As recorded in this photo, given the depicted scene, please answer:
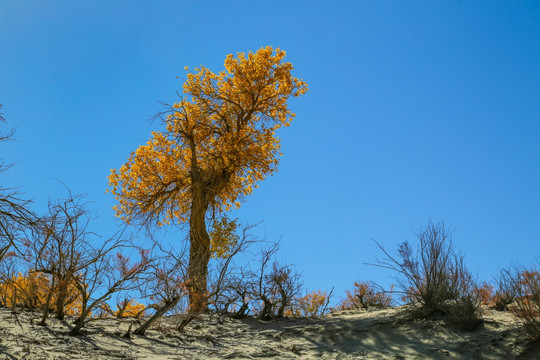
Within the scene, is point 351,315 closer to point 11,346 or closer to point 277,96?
point 11,346

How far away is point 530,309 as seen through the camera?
7203mm

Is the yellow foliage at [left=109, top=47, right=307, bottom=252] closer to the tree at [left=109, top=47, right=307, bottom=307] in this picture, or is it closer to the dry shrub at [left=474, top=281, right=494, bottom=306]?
the tree at [left=109, top=47, right=307, bottom=307]

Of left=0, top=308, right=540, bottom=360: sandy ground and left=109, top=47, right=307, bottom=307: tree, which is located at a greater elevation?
left=109, top=47, right=307, bottom=307: tree

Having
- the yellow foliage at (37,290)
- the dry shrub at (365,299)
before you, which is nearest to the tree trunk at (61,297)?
the yellow foliage at (37,290)

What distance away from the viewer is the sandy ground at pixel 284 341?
281 inches

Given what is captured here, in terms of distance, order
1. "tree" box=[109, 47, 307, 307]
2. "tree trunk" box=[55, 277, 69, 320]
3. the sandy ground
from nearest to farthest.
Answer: the sandy ground → "tree trunk" box=[55, 277, 69, 320] → "tree" box=[109, 47, 307, 307]

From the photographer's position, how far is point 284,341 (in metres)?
9.35

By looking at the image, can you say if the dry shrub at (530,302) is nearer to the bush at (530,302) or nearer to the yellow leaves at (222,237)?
the bush at (530,302)

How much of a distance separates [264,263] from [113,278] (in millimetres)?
4799

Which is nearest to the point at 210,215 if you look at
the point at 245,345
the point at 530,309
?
the point at 245,345

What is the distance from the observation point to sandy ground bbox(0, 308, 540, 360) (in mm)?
7148

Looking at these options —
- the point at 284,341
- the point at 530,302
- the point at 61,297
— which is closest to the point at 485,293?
the point at 530,302

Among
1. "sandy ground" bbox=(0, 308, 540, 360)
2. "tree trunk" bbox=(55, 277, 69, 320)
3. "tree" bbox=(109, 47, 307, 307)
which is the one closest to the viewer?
"sandy ground" bbox=(0, 308, 540, 360)

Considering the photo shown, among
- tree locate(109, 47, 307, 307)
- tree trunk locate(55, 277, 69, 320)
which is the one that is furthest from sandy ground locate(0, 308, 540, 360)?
tree locate(109, 47, 307, 307)
